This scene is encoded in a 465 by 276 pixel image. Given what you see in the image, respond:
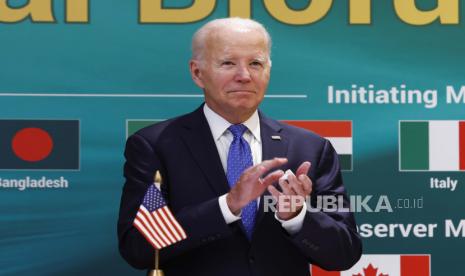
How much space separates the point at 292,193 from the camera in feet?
6.95

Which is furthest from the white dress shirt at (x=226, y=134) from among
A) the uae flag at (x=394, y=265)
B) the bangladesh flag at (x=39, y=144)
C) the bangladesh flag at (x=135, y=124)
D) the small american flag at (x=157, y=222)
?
the uae flag at (x=394, y=265)

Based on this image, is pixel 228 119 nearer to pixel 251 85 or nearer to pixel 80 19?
pixel 251 85

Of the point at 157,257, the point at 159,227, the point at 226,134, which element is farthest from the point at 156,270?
the point at 226,134

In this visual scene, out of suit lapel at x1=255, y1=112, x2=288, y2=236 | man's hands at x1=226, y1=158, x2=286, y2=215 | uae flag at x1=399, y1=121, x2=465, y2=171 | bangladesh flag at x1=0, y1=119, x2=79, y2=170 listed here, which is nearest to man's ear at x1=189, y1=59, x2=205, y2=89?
suit lapel at x1=255, y1=112, x2=288, y2=236

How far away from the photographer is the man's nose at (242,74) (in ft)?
7.78

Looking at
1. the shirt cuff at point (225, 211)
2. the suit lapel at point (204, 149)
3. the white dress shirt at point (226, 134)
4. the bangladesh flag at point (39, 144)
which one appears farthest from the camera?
the bangladesh flag at point (39, 144)

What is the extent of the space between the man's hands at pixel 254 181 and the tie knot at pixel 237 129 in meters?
0.37

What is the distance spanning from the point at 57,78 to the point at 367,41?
134 cm

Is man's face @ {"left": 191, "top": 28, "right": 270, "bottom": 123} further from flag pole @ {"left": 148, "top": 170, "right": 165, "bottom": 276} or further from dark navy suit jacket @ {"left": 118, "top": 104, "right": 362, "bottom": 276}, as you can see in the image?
flag pole @ {"left": 148, "top": 170, "right": 165, "bottom": 276}

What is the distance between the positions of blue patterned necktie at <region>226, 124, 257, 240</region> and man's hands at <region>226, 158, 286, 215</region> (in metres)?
0.24

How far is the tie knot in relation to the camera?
248cm

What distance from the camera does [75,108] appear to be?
3197 millimetres

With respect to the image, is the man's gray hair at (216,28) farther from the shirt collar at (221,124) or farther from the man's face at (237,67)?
the shirt collar at (221,124)

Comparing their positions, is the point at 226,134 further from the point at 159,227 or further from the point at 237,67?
the point at 159,227
